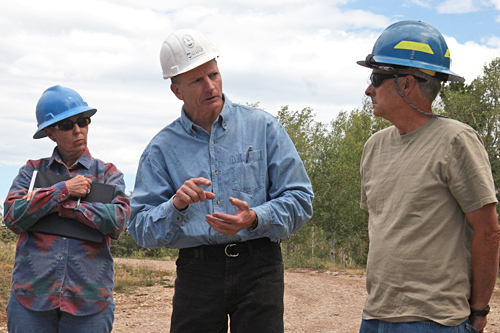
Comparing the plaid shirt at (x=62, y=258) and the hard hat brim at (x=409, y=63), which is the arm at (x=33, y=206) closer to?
the plaid shirt at (x=62, y=258)

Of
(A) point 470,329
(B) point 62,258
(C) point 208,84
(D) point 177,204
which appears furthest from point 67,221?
(A) point 470,329

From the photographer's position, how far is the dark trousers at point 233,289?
2977 mm

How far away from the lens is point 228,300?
118 inches

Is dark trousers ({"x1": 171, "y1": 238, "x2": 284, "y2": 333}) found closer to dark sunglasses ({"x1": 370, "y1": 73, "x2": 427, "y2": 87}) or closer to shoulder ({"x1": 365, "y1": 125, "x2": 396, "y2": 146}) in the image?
shoulder ({"x1": 365, "y1": 125, "x2": 396, "y2": 146})

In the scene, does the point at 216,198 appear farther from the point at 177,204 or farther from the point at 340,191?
the point at 340,191

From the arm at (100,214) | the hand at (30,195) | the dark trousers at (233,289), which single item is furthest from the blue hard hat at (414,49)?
the hand at (30,195)

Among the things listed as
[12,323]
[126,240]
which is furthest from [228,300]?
[126,240]

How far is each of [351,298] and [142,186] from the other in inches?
408

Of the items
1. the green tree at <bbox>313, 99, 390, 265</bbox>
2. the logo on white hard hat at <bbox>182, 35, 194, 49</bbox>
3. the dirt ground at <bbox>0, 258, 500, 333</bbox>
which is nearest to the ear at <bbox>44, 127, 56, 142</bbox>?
the logo on white hard hat at <bbox>182, 35, 194, 49</bbox>

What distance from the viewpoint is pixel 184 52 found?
3.12 m

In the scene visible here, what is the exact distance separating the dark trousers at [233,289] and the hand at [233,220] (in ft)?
0.72

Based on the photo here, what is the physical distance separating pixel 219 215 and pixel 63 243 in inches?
60.3

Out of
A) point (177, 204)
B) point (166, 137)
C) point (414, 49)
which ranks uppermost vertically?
point (414, 49)

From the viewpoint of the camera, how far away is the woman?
3.56m
